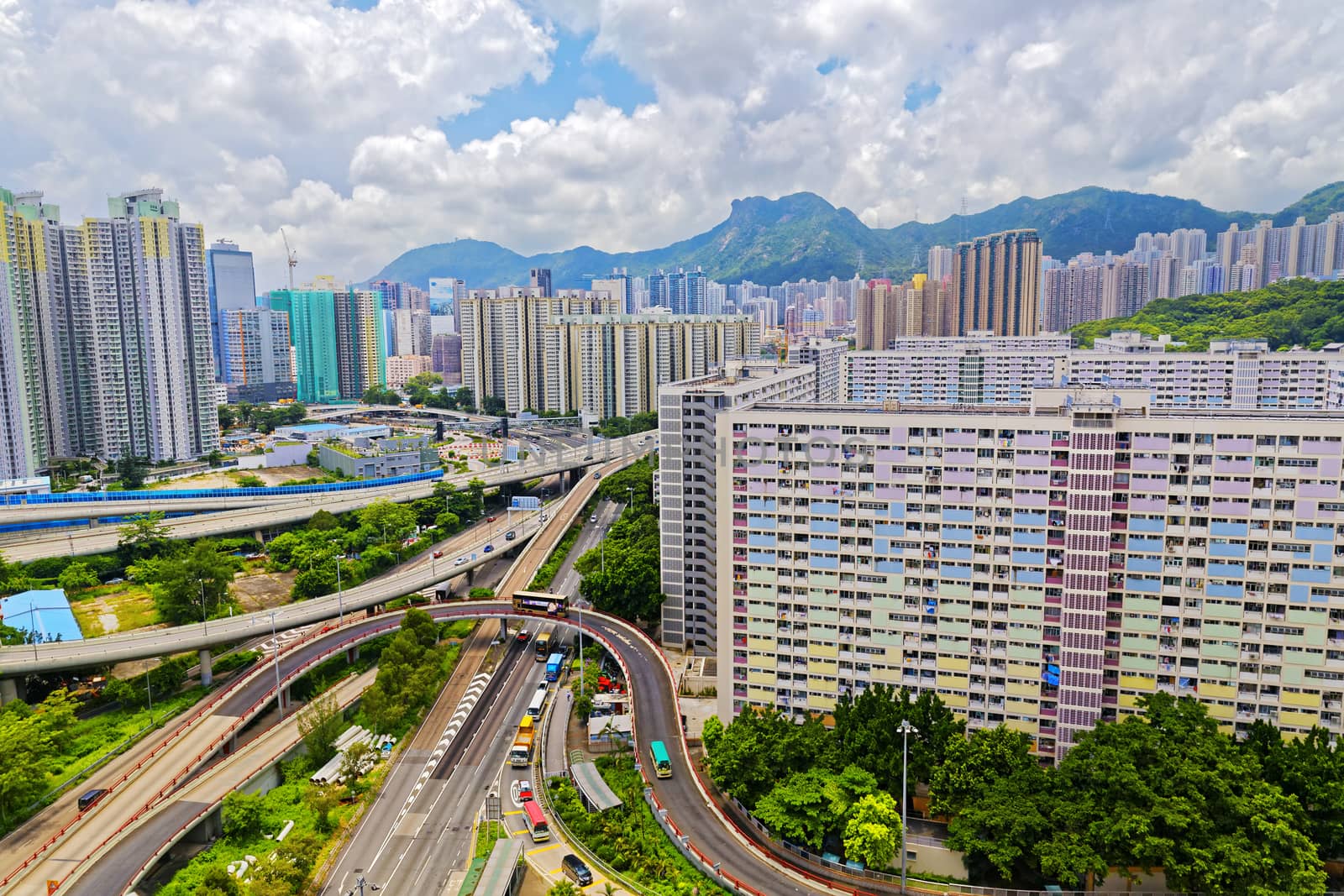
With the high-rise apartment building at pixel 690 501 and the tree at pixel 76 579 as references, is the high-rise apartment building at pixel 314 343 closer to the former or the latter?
the tree at pixel 76 579

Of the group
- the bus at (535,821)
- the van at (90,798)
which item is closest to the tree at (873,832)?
the bus at (535,821)

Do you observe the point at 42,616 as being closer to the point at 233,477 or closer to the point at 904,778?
the point at 233,477

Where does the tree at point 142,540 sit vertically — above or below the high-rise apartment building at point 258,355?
below

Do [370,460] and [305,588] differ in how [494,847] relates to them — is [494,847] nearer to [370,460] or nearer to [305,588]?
[305,588]

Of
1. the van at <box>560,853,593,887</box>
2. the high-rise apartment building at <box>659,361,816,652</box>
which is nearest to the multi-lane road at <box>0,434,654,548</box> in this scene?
the high-rise apartment building at <box>659,361,816,652</box>

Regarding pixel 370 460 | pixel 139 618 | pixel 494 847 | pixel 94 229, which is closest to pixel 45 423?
pixel 94 229

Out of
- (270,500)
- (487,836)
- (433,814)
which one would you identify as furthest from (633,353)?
(487,836)

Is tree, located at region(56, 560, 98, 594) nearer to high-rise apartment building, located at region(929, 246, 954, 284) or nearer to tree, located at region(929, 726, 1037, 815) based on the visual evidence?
tree, located at region(929, 726, 1037, 815)
